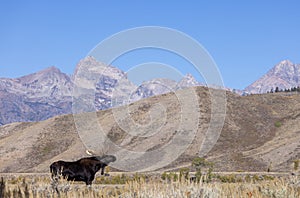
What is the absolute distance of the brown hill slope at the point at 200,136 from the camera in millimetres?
73938

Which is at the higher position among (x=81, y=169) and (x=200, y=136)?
(x=200, y=136)

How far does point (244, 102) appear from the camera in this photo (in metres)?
110

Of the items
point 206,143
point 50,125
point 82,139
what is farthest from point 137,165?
point 50,125

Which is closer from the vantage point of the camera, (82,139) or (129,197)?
(129,197)

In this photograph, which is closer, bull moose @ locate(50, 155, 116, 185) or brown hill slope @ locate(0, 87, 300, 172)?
bull moose @ locate(50, 155, 116, 185)

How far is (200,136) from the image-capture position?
8569cm

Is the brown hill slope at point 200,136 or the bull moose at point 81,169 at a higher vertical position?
the brown hill slope at point 200,136

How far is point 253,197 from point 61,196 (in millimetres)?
5050

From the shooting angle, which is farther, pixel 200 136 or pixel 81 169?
pixel 200 136

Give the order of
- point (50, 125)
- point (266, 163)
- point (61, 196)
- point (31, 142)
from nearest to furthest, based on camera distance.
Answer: point (61, 196) → point (266, 163) → point (31, 142) → point (50, 125)

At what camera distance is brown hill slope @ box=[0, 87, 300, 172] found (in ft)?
243

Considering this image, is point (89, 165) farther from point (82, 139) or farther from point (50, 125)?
point (50, 125)

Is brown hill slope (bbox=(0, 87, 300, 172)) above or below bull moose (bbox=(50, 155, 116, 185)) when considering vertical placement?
above

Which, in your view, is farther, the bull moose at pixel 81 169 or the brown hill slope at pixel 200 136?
the brown hill slope at pixel 200 136
